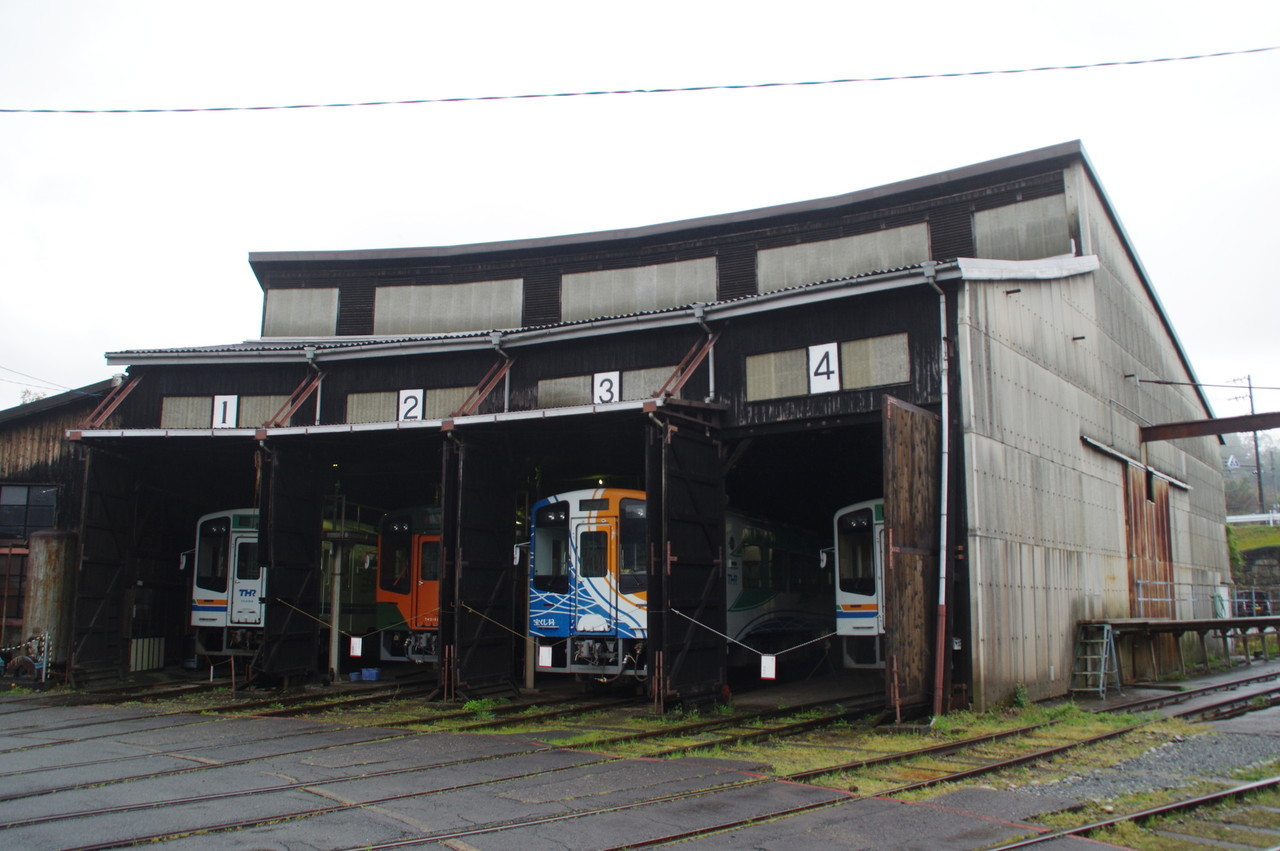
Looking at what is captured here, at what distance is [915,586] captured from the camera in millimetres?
12117

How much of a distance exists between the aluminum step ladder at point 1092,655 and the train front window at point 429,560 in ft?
37.9

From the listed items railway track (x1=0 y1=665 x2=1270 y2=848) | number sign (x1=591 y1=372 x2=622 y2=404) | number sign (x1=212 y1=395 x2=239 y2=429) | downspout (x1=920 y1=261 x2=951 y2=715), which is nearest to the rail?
railway track (x1=0 y1=665 x2=1270 y2=848)

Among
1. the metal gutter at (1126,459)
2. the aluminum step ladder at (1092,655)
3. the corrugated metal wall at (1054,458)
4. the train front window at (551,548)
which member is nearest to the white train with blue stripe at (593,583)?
the train front window at (551,548)

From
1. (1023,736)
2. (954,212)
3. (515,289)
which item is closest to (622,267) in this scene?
(515,289)

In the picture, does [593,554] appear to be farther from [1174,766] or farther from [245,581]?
[1174,766]

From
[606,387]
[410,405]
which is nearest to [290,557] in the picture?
[410,405]

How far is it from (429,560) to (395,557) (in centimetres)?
99

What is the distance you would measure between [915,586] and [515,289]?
12639mm

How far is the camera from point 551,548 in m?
15.8

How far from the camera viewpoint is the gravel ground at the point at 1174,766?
27.7 feet

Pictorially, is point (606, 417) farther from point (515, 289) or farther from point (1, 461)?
point (1, 461)

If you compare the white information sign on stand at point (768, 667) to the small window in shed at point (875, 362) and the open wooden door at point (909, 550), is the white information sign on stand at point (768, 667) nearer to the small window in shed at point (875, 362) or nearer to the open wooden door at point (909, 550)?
the open wooden door at point (909, 550)

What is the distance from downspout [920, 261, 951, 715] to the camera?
1211 cm

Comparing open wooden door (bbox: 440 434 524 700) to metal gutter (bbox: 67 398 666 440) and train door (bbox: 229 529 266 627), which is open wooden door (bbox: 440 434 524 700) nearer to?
metal gutter (bbox: 67 398 666 440)
